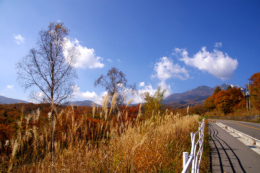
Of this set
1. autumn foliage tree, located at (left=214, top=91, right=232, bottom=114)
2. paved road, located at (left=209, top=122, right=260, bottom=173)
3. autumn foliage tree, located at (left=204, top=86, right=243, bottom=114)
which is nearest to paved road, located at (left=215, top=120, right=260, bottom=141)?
paved road, located at (left=209, top=122, right=260, bottom=173)

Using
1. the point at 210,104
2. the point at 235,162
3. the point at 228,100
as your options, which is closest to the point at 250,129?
the point at 235,162

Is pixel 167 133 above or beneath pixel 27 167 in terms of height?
Answer: above

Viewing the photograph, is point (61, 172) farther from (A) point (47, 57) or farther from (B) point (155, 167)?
(A) point (47, 57)

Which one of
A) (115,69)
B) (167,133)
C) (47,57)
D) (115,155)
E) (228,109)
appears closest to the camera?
(115,155)

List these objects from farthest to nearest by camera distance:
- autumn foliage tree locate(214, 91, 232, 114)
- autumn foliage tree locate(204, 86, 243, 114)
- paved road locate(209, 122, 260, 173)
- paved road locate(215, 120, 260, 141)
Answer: autumn foliage tree locate(204, 86, 243, 114)
autumn foliage tree locate(214, 91, 232, 114)
paved road locate(215, 120, 260, 141)
paved road locate(209, 122, 260, 173)

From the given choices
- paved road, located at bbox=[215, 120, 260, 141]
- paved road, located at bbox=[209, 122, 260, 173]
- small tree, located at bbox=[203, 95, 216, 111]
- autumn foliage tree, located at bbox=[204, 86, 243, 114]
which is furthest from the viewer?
small tree, located at bbox=[203, 95, 216, 111]

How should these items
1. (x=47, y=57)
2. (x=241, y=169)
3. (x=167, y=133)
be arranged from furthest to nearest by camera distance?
1. (x=47, y=57)
2. (x=167, y=133)
3. (x=241, y=169)

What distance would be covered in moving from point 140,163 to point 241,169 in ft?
8.85

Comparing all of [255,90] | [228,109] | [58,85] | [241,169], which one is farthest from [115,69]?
[228,109]

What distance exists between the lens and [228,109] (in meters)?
43.2

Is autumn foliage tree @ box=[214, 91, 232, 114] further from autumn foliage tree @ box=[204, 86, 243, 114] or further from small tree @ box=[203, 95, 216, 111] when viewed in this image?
small tree @ box=[203, 95, 216, 111]

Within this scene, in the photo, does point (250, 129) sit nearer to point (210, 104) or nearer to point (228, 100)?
point (228, 100)

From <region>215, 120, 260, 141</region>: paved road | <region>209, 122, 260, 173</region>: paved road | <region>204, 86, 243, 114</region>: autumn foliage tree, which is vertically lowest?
<region>215, 120, 260, 141</region>: paved road

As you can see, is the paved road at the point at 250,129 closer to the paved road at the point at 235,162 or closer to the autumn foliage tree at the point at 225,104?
the paved road at the point at 235,162
